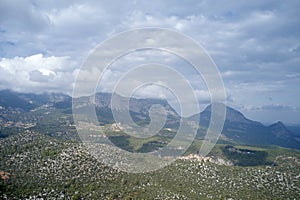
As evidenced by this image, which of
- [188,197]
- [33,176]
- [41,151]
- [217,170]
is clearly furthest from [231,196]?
[41,151]

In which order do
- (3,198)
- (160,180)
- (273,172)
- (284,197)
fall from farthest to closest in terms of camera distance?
(273,172) < (160,180) < (284,197) < (3,198)

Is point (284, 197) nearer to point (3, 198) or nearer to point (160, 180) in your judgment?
point (160, 180)

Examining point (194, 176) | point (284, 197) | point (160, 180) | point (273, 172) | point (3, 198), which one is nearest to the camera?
point (3, 198)

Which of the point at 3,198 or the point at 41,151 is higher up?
the point at 41,151

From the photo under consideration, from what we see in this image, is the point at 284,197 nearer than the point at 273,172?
Yes

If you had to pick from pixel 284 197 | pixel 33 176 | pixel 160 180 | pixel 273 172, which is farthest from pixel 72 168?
pixel 273 172

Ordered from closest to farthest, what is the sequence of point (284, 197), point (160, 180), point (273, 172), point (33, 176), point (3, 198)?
point (3, 198)
point (33, 176)
point (284, 197)
point (160, 180)
point (273, 172)

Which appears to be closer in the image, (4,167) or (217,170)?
(4,167)

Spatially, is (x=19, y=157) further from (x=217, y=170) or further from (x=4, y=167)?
(x=217, y=170)

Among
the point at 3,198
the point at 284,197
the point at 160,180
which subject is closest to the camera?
the point at 3,198
